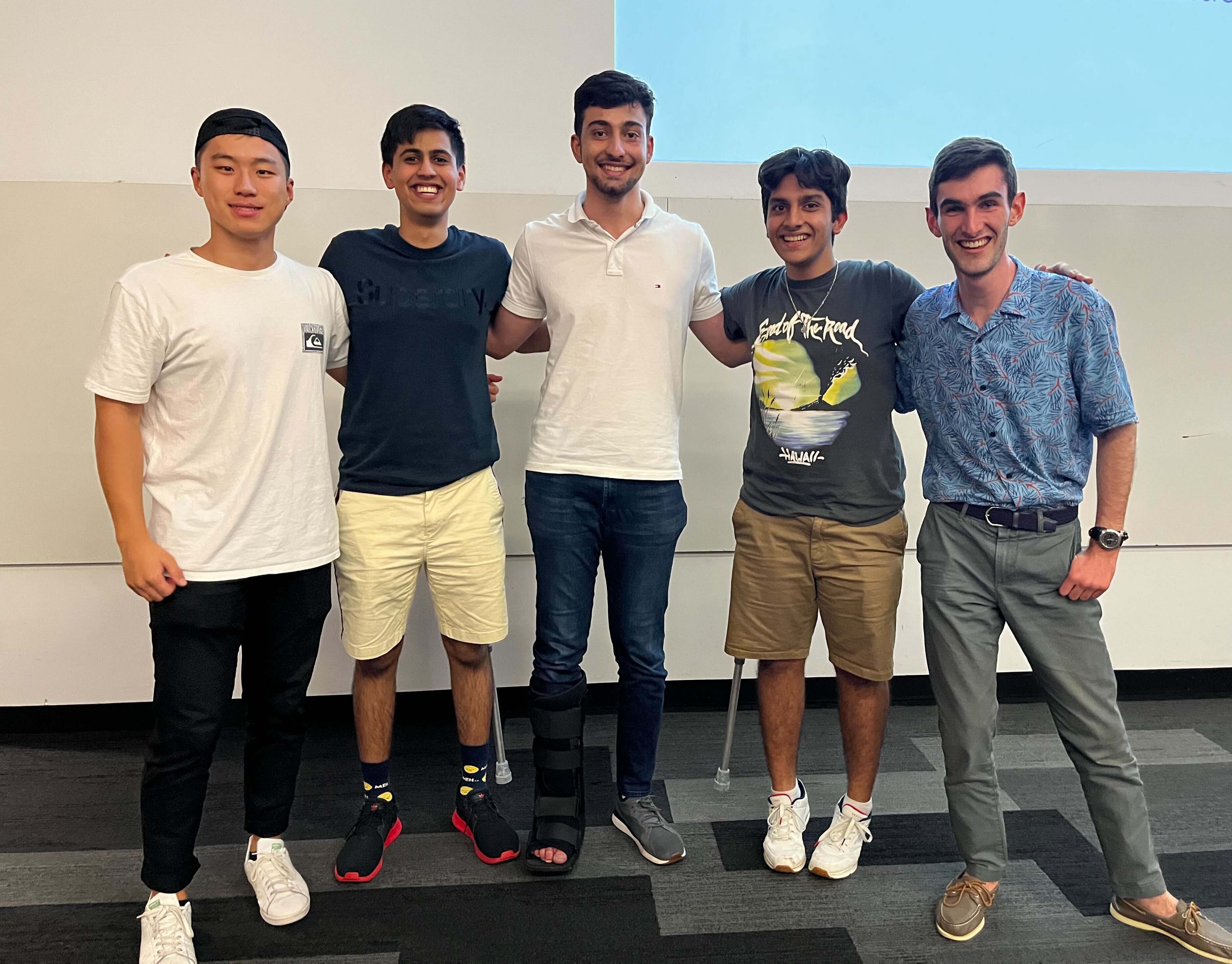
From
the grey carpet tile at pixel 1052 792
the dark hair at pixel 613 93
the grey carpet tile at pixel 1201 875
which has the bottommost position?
the grey carpet tile at pixel 1052 792

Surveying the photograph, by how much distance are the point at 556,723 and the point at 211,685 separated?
0.74 m

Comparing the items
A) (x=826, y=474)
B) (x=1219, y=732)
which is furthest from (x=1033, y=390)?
(x=1219, y=732)

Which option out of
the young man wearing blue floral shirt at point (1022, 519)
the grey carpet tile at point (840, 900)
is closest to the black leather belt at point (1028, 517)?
the young man wearing blue floral shirt at point (1022, 519)

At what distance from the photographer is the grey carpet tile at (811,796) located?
1971mm

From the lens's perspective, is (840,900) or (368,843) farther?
(368,843)

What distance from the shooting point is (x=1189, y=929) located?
4.76ft

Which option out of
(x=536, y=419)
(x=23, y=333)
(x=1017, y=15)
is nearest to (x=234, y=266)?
(x=536, y=419)

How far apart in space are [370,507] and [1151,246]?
2733mm

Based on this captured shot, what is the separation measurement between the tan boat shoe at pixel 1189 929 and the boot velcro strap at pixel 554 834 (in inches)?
46.8

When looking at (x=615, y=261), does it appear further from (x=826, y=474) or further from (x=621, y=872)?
(x=621, y=872)

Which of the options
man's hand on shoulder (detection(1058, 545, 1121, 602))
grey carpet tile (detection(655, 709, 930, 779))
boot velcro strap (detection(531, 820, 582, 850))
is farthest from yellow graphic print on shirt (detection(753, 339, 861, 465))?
boot velcro strap (detection(531, 820, 582, 850))

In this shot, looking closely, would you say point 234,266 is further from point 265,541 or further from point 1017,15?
point 1017,15

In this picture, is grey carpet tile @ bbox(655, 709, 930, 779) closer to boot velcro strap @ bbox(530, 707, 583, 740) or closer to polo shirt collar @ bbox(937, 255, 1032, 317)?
boot velcro strap @ bbox(530, 707, 583, 740)

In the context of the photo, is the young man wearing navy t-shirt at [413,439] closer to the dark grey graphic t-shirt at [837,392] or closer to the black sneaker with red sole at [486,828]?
the black sneaker with red sole at [486,828]
